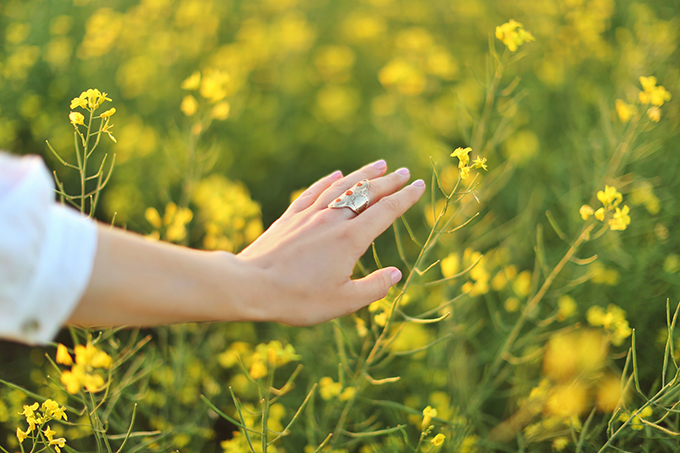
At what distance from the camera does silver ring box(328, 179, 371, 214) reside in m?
1.00

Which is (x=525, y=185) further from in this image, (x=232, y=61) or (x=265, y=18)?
(x=265, y=18)

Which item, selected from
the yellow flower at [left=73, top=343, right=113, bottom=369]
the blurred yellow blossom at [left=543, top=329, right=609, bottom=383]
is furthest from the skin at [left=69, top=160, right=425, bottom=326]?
the blurred yellow blossom at [left=543, top=329, right=609, bottom=383]

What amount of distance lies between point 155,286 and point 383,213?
1.61ft

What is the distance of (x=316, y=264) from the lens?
0.89m

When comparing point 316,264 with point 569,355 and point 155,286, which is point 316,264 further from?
point 569,355

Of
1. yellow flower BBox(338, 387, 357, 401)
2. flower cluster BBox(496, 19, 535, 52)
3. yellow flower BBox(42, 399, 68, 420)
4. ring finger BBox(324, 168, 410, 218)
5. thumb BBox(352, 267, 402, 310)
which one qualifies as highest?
flower cluster BBox(496, 19, 535, 52)

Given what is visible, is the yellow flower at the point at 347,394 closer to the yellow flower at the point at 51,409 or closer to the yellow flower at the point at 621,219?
the yellow flower at the point at 51,409

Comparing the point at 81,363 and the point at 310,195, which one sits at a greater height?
the point at 310,195

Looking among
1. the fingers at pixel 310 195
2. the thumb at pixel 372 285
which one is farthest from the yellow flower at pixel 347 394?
the fingers at pixel 310 195

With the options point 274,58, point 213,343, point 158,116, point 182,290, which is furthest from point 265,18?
point 182,290

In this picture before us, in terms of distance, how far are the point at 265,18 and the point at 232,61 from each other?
138cm

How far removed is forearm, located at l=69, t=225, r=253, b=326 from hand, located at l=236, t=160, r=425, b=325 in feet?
0.14

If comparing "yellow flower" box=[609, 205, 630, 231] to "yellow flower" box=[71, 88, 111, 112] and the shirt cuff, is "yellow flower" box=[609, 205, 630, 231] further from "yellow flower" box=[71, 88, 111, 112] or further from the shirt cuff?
"yellow flower" box=[71, 88, 111, 112]

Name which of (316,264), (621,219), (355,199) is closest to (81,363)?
(316,264)
